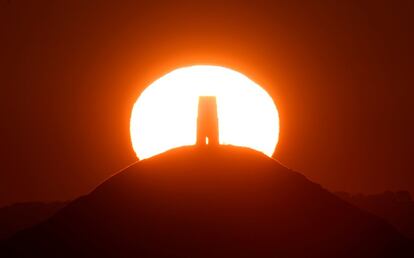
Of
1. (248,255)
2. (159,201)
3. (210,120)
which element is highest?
(210,120)

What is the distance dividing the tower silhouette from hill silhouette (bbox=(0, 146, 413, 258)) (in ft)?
1.76

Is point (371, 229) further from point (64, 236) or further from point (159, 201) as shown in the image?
point (64, 236)

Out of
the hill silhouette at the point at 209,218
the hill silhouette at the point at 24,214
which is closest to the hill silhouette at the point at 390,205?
the hill silhouette at the point at 209,218

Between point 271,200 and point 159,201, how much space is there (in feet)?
12.8

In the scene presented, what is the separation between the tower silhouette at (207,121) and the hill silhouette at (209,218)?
0.54m

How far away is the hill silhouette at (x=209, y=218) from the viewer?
2981 cm

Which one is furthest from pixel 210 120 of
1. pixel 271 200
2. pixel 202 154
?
pixel 271 200

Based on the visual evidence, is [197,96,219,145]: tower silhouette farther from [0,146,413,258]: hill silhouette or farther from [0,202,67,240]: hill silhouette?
[0,202,67,240]: hill silhouette

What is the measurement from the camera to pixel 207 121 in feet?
104

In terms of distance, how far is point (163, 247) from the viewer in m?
29.4

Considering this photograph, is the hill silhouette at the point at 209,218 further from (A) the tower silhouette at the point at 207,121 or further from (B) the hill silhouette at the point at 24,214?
(B) the hill silhouette at the point at 24,214

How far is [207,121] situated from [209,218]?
11.0 feet

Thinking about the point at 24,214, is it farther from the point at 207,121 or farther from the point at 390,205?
the point at 207,121

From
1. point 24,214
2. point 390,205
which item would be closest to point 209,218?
point 390,205
